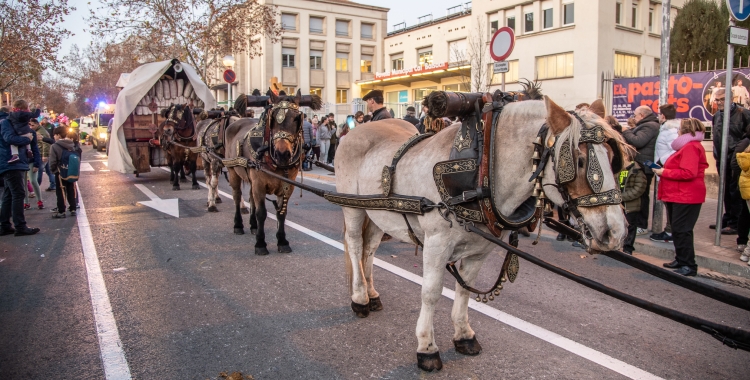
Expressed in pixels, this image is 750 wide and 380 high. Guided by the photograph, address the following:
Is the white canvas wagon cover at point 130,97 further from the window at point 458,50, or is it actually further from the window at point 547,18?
the window at point 458,50

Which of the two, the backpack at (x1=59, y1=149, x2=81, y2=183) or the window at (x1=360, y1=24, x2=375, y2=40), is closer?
the backpack at (x1=59, y1=149, x2=81, y2=183)

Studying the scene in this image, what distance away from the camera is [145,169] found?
1452 centimetres

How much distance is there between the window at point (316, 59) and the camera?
170ft

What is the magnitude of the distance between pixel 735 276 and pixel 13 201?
35.0ft

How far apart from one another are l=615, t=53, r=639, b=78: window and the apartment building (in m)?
26.7

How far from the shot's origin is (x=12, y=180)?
27.7 feet

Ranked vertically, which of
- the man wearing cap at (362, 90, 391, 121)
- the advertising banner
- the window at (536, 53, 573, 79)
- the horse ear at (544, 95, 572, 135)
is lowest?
the horse ear at (544, 95, 572, 135)

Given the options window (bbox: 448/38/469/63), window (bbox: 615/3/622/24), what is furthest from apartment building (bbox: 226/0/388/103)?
window (bbox: 615/3/622/24)

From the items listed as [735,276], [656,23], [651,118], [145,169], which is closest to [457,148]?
[735,276]

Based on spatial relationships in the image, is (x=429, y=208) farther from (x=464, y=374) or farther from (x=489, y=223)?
(x=464, y=374)

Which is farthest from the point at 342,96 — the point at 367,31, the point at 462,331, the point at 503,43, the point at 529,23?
the point at 462,331

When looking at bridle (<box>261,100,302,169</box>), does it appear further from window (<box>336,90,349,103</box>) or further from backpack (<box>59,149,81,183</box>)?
window (<box>336,90,349,103</box>)

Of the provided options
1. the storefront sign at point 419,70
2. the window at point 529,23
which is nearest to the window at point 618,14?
the window at point 529,23

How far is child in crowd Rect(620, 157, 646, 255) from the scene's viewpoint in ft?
24.4
